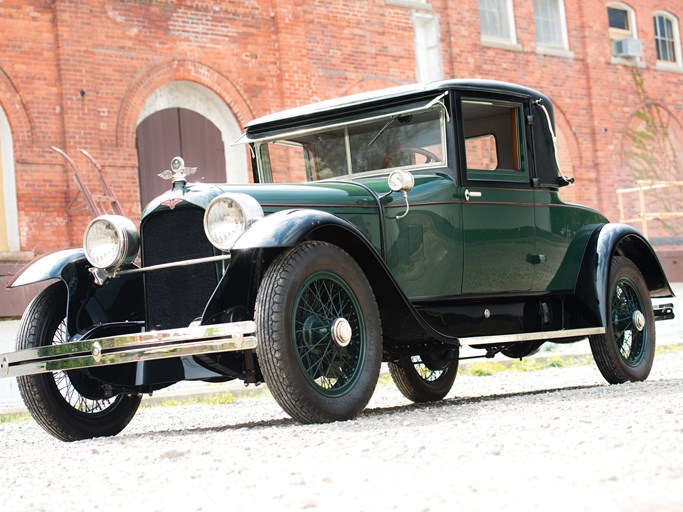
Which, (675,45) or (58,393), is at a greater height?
(675,45)

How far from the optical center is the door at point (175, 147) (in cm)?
1505

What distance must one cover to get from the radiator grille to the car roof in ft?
4.76

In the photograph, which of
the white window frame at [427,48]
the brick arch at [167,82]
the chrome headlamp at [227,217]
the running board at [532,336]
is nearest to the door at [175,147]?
the brick arch at [167,82]

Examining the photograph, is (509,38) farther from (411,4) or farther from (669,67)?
(669,67)

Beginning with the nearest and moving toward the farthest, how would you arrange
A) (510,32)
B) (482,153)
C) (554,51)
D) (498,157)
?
(482,153) → (498,157) → (510,32) → (554,51)

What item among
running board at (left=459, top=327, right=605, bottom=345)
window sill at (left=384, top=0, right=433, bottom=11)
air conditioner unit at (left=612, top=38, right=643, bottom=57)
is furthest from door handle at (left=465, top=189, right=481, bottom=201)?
air conditioner unit at (left=612, top=38, right=643, bottom=57)

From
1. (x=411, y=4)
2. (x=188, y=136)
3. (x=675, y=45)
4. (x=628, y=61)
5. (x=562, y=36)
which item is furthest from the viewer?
(x=675, y=45)

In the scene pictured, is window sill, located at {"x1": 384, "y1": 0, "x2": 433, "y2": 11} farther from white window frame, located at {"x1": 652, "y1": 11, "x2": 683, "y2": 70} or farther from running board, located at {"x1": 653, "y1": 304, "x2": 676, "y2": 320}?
running board, located at {"x1": 653, "y1": 304, "x2": 676, "y2": 320}

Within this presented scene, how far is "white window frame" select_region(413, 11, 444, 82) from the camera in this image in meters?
18.5

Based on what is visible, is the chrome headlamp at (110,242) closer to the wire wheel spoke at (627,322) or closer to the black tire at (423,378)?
the black tire at (423,378)

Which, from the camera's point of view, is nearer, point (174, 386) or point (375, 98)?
point (375, 98)

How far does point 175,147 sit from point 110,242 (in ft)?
32.5

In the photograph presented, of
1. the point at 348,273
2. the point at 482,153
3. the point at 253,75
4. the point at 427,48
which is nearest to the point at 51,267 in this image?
the point at 348,273

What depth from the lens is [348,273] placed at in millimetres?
5215
